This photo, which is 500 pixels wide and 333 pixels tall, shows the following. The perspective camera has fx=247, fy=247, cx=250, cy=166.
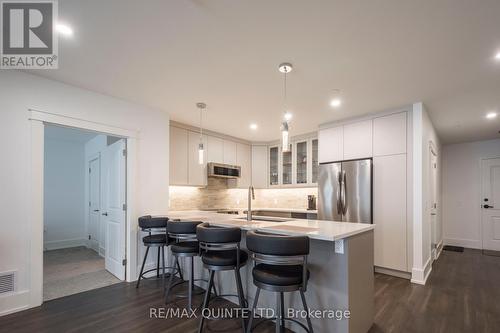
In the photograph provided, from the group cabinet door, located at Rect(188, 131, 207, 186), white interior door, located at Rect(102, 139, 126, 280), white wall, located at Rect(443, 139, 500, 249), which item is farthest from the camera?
white wall, located at Rect(443, 139, 500, 249)

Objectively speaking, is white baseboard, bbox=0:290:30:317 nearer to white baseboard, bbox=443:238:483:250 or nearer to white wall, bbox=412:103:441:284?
white wall, bbox=412:103:441:284

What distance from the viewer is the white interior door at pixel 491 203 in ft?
18.7

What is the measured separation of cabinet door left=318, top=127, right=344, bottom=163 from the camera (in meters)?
4.53

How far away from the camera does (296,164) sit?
229 inches

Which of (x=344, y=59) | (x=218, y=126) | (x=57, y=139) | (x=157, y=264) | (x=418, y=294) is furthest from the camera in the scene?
(x=57, y=139)

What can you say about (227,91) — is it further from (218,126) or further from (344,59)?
(218,126)

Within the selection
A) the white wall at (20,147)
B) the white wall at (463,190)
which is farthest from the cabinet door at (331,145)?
the white wall at (463,190)

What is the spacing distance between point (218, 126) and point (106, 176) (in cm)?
220

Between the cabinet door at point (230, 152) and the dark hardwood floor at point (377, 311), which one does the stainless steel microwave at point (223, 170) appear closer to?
the cabinet door at point (230, 152)

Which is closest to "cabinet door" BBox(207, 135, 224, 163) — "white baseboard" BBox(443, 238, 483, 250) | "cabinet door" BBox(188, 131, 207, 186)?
"cabinet door" BBox(188, 131, 207, 186)

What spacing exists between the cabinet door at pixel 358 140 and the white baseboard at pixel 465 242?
4294 millimetres

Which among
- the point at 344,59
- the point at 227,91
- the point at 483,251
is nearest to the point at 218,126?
the point at 227,91

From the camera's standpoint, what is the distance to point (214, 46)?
225 cm

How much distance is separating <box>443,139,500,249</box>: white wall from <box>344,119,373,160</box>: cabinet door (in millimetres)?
3890
